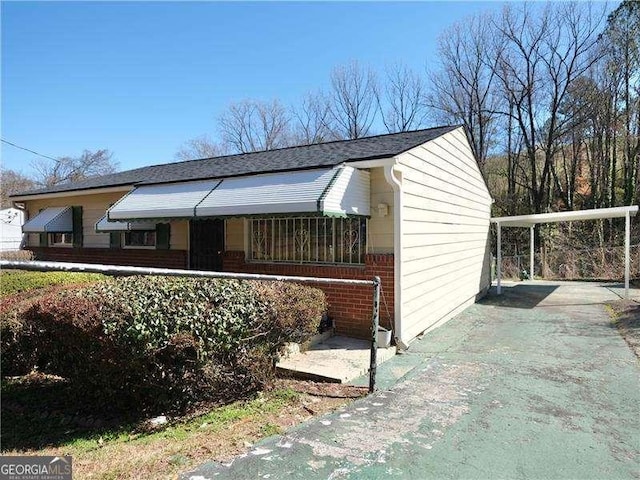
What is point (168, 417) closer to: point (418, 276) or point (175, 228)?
point (418, 276)

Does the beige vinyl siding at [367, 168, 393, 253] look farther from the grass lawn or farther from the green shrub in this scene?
the green shrub

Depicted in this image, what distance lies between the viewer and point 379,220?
746 cm

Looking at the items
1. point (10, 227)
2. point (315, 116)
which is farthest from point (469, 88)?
point (10, 227)

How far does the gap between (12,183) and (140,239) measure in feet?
125

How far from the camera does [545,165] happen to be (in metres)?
25.1

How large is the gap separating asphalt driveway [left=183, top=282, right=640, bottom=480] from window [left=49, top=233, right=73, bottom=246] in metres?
11.9

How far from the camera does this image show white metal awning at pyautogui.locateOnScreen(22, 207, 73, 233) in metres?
13.0

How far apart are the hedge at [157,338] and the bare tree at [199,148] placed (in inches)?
1409

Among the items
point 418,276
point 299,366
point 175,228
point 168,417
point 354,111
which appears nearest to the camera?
point 168,417

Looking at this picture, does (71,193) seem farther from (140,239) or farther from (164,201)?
(164,201)

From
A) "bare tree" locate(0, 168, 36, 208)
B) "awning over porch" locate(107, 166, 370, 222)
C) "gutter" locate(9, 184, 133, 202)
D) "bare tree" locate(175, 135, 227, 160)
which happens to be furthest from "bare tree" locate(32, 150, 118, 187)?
"awning over porch" locate(107, 166, 370, 222)

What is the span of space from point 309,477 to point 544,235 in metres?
23.3

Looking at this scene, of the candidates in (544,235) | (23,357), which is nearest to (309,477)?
(23,357)

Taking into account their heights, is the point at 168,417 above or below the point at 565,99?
below
